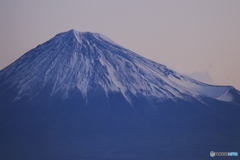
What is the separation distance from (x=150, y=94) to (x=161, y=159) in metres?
25.6

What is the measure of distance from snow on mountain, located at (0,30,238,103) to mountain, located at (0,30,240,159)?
0.22m

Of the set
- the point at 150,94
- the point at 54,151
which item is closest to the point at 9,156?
the point at 54,151

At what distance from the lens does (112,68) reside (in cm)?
10975

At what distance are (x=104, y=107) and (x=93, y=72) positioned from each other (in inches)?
465

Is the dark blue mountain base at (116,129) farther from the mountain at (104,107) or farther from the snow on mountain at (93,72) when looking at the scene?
the snow on mountain at (93,72)

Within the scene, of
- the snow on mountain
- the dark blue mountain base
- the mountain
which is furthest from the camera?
the snow on mountain

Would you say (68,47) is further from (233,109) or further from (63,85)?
(233,109)

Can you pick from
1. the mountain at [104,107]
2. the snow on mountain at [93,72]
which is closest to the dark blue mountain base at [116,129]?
the mountain at [104,107]

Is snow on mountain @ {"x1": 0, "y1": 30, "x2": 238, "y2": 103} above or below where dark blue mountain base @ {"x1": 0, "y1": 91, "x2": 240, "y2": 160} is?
above

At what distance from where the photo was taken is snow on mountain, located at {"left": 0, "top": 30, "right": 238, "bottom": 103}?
104125 mm

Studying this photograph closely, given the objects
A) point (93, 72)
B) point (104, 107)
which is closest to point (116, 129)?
point (104, 107)

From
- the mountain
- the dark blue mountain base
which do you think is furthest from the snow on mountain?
the dark blue mountain base

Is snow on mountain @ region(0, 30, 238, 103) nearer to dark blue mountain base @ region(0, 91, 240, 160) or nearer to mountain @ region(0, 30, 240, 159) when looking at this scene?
mountain @ region(0, 30, 240, 159)

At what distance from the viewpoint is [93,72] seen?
107312 mm
